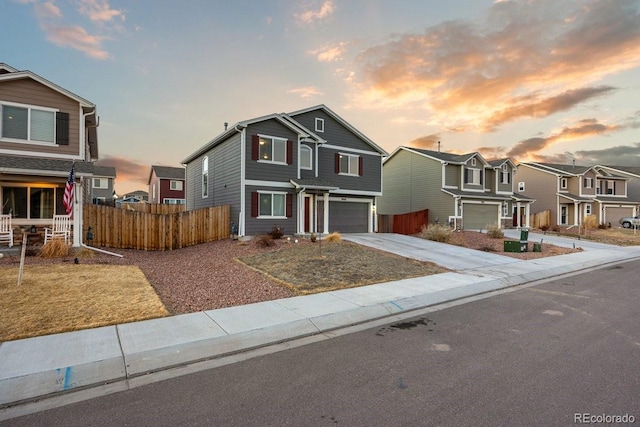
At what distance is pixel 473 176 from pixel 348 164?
14.7 meters

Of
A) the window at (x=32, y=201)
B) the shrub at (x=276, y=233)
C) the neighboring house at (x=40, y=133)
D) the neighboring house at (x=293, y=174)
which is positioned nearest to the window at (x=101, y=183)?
the neighboring house at (x=293, y=174)

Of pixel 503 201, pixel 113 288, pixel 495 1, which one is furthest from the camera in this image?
pixel 503 201

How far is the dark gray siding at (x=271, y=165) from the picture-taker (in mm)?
18547

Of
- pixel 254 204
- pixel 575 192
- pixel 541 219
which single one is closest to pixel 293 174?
pixel 254 204

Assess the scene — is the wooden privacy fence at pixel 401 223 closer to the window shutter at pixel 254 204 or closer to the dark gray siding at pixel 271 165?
the dark gray siding at pixel 271 165

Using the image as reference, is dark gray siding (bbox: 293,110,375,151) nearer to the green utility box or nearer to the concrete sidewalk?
the green utility box

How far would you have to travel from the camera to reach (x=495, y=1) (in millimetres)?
15148

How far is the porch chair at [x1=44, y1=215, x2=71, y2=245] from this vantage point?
13.9 m

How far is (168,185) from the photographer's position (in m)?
46.7

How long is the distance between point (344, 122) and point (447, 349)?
19964 millimetres

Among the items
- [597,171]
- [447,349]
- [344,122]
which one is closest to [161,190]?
[344,122]

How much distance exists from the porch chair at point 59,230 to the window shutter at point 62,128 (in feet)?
10.9

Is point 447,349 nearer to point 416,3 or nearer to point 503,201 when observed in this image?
point 416,3

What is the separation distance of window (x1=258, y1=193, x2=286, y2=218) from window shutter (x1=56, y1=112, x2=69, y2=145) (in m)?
9.24
